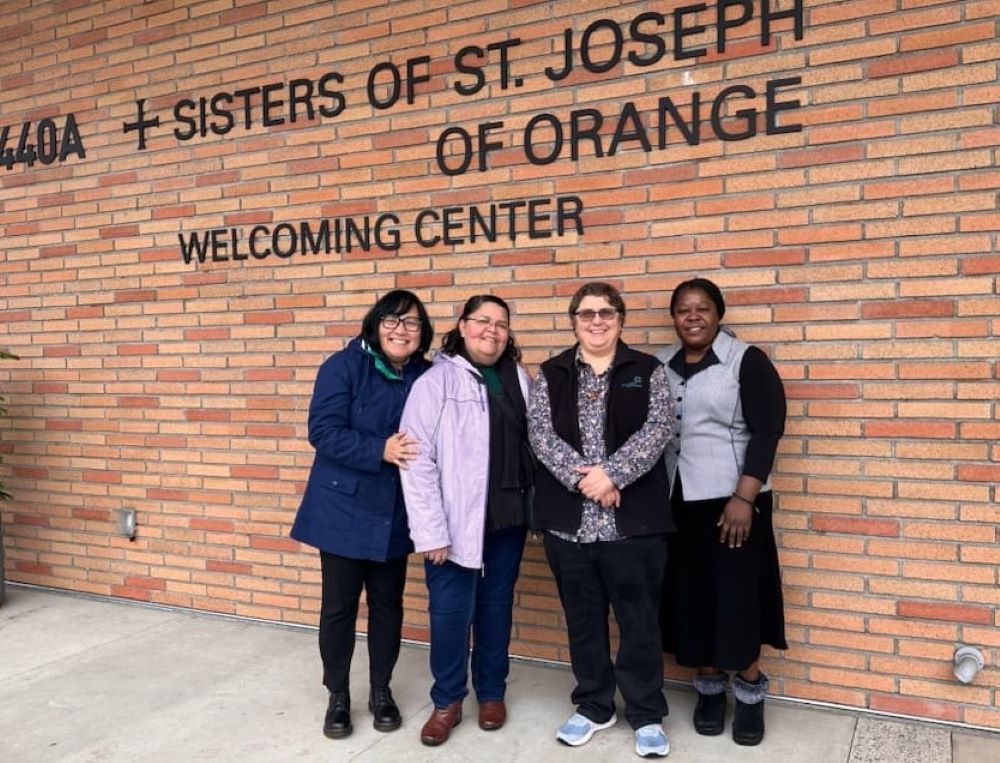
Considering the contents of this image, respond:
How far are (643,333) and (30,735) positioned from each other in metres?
2.91

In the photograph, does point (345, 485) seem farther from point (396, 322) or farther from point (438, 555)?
point (396, 322)

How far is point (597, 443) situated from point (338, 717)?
143 centimetres

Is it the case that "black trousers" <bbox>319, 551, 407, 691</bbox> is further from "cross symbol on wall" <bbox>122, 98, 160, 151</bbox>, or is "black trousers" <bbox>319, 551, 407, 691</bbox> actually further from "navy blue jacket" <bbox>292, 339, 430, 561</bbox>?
"cross symbol on wall" <bbox>122, 98, 160, 151</bbox>

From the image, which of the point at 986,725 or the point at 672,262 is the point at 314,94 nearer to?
the point at 672,262

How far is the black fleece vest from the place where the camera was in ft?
9.80

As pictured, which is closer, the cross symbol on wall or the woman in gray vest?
the woman in gray vest

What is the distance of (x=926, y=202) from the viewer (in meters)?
3.15

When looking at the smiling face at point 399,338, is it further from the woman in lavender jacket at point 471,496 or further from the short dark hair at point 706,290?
the short dark hair at point 706,290

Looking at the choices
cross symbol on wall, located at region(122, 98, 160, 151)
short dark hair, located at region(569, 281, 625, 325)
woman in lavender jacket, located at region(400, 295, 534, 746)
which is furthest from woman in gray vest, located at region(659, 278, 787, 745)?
cross symbol on wall, located at region(122, 98, 160, 151)

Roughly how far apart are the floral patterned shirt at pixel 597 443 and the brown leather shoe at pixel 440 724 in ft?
2.62

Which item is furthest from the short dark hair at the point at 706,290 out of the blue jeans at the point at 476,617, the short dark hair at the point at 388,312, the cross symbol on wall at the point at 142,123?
the cross symbol on wall at the point at 142,123

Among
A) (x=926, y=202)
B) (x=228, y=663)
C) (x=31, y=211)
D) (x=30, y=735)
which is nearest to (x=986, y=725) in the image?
(x=926, y=202)

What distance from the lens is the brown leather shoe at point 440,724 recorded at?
3.12 meters

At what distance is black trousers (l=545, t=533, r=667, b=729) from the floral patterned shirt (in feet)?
0.26
